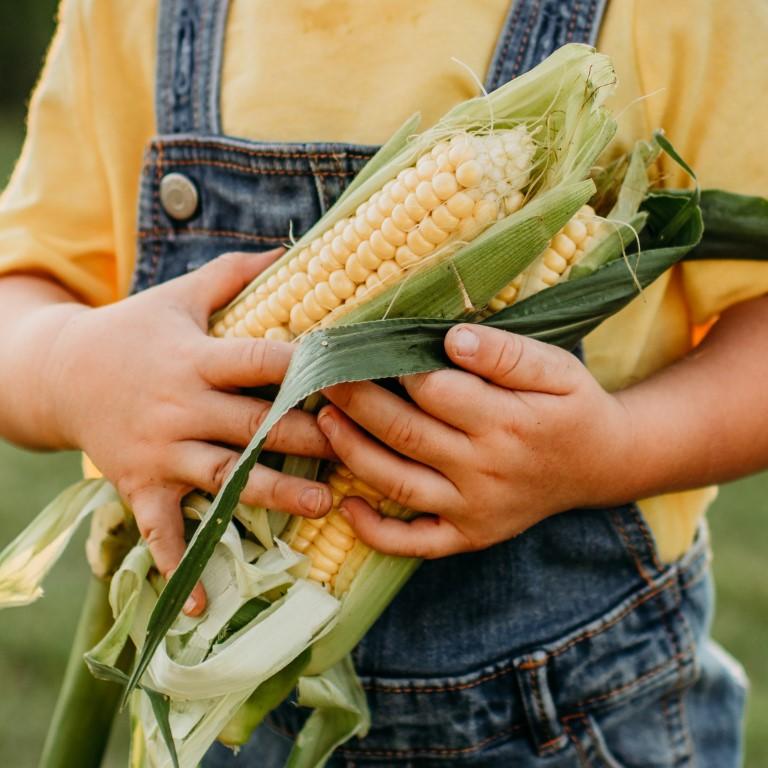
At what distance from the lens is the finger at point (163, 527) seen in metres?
0.86

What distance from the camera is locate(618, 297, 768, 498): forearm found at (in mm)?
900

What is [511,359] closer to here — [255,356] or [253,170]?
[255,356]

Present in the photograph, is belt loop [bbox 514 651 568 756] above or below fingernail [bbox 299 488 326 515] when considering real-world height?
below

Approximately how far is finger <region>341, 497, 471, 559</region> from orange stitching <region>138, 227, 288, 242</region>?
305 millimetres

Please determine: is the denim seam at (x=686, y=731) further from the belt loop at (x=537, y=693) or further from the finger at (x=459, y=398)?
the finger at (x=459, y=398)

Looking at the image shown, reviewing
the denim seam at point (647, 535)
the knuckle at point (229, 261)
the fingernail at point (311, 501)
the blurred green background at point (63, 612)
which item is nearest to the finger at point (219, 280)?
the knuckle at point (229, 261)

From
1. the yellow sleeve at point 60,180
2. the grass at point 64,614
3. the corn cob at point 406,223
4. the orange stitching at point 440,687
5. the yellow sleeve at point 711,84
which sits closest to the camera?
the corn cob at point 406,223

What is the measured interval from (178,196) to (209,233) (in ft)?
0.16

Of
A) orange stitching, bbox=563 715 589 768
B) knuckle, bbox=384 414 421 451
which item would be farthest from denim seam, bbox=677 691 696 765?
knuckle, bbox=384 414 421 451

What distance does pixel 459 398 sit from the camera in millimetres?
787

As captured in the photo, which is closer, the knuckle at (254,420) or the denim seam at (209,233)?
the knuckle at (254,420)

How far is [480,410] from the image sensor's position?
0.79 metres

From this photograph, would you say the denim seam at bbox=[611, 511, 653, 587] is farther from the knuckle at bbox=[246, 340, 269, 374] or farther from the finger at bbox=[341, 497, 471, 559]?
the knuckle at bbox=[246, 340, 269, 374]

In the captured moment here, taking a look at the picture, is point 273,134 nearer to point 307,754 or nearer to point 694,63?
point 694,63
